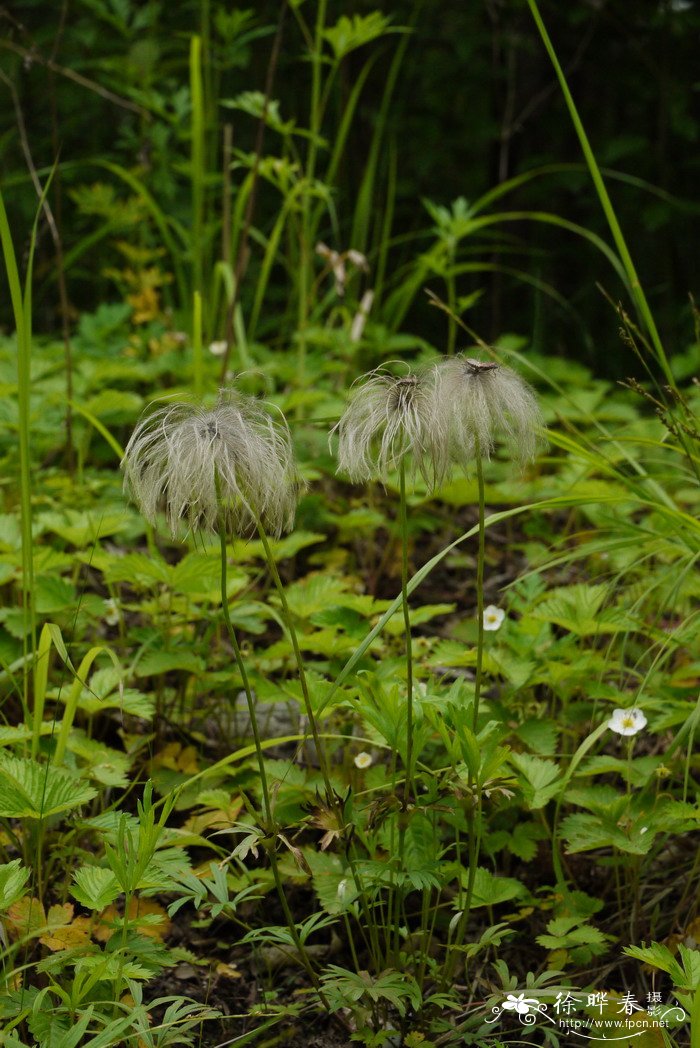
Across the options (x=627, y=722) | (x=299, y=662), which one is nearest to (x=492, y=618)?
(x=627, y=722)

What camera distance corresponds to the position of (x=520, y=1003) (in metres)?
1.19

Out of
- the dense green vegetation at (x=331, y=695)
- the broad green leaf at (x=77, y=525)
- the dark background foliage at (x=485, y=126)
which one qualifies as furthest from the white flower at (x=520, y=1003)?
the dark background foliage at (x=485, y=126)

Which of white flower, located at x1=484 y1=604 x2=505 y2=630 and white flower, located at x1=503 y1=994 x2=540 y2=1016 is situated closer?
white flower, located at x1=503 y1=994 x2=540 y2=1016

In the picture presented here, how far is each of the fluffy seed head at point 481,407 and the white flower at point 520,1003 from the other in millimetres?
664

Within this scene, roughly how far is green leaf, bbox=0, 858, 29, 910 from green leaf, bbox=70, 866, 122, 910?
0.06 m

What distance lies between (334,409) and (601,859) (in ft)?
4.70

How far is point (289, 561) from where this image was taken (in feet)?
8.16

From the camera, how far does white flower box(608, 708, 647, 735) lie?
1.51 m

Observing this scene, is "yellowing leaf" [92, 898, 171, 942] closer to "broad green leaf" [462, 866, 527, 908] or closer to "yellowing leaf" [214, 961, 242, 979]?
"yellowing leaf" [214, 961, 242, 979]

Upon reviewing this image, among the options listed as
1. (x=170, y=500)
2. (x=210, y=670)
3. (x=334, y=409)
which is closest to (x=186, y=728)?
(x=210, y=670)

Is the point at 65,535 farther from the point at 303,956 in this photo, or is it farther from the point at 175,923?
the point at 303,956

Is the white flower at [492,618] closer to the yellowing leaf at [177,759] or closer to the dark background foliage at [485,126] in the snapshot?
the yellowing leaf at [177,759]

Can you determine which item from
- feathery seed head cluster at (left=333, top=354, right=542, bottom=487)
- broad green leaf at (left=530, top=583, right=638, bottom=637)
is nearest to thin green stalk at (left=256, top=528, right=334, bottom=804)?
feathery seed head cluster at (left=333, top=354, right=542, bottom=487)

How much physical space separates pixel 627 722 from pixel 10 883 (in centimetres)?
93
